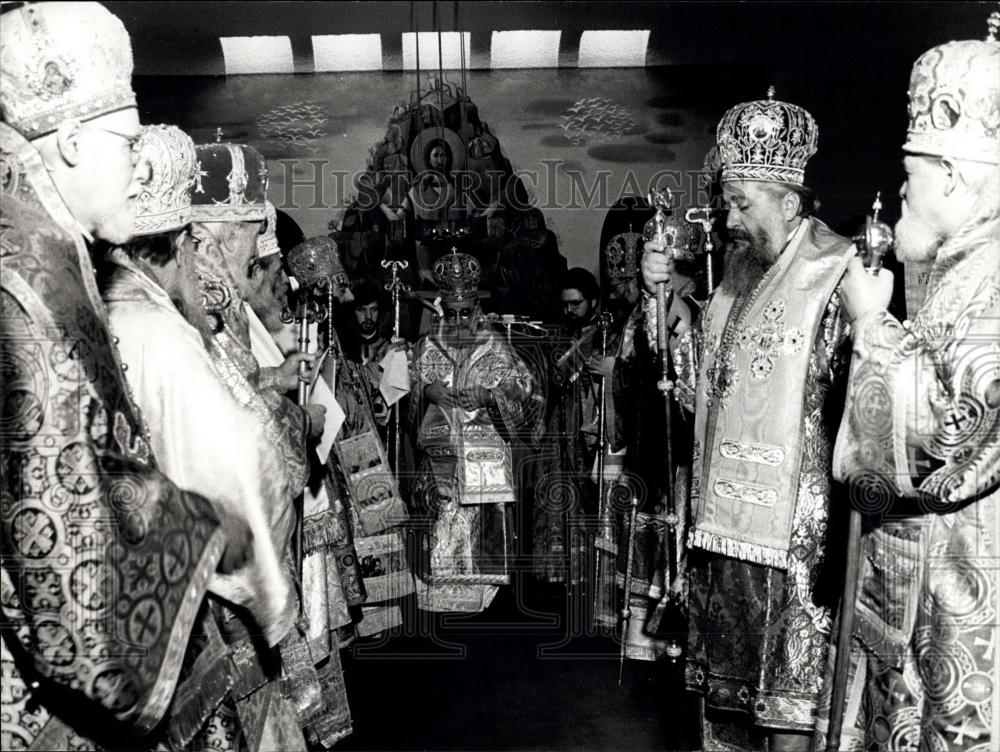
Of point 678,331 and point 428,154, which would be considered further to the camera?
point 428,154

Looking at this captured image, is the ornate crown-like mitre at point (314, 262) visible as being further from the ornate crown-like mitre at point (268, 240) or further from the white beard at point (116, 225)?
the white beard at point (116, 225)

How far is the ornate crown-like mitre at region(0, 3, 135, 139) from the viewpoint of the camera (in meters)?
2.18

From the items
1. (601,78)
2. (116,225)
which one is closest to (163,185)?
(116,225)

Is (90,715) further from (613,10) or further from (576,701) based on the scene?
(613,10)

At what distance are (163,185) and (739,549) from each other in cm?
222

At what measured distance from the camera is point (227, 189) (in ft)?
13.2

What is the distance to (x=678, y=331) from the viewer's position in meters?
5.14

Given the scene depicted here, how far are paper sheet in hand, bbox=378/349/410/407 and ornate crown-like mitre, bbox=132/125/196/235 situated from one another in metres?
4.07

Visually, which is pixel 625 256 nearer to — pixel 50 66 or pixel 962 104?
pixel 962 104

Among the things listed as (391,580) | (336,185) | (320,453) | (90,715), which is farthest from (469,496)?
(90,715)

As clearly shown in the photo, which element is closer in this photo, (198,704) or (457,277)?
(198,704)

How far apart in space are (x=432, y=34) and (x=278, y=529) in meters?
6.16

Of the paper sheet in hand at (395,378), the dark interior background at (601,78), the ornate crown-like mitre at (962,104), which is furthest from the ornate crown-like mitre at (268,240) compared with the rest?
the ornate crown-like mitre at (962,104)

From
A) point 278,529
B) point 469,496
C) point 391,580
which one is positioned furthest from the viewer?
point 469,496
